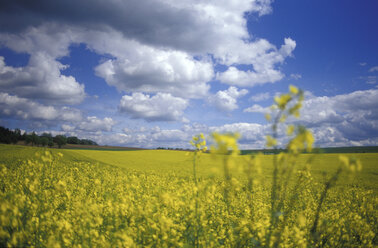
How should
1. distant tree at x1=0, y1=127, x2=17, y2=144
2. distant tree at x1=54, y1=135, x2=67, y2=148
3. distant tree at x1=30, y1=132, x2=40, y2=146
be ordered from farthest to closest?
1. distant tree at x1=54, y1=135, x2=67, y2=148
2. distant tree at x1=30, y1=132, x2=40, y2=146
3. distant tree at x1=0, y1=127, x2=17, y2=144

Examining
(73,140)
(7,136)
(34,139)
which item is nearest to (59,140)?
(34,139)

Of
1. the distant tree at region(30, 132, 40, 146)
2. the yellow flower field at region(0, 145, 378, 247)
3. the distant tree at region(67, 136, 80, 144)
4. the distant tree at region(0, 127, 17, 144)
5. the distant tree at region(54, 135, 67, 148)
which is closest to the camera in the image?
the yellow flower field at region(0, 145, 378, 247)

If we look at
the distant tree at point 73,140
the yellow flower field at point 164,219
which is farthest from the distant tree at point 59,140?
the yellow flower field at point 164,219

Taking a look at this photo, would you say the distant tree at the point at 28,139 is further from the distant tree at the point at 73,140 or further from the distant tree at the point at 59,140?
the distant tree at the point at 73,140

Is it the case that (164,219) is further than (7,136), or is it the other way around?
(7,136)

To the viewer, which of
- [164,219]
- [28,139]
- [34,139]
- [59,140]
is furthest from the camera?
[59,140]

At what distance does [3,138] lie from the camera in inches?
2047

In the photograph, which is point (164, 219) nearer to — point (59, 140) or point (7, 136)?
point (59, 140)

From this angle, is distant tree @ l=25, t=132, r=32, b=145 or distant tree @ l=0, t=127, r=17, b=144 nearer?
distant tree @ l=0, t=127, r=17, b=144

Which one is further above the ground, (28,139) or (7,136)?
(7,136)

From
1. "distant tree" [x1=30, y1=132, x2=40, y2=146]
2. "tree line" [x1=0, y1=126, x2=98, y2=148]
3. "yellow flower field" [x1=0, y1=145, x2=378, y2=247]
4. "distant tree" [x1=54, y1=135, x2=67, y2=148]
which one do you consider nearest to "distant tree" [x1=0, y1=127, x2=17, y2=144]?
"tree line" [x1=0, y1=126, x2=98, y2=148]

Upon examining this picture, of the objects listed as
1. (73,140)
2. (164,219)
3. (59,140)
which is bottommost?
(73,140)

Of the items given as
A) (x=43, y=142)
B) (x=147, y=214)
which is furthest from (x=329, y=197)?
(x=43, y=142)

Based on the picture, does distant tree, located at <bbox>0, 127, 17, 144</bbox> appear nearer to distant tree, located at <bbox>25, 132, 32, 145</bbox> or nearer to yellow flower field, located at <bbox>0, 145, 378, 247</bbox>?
distant tree, located at <bbox>25, 132, 32, 145</bbox>
